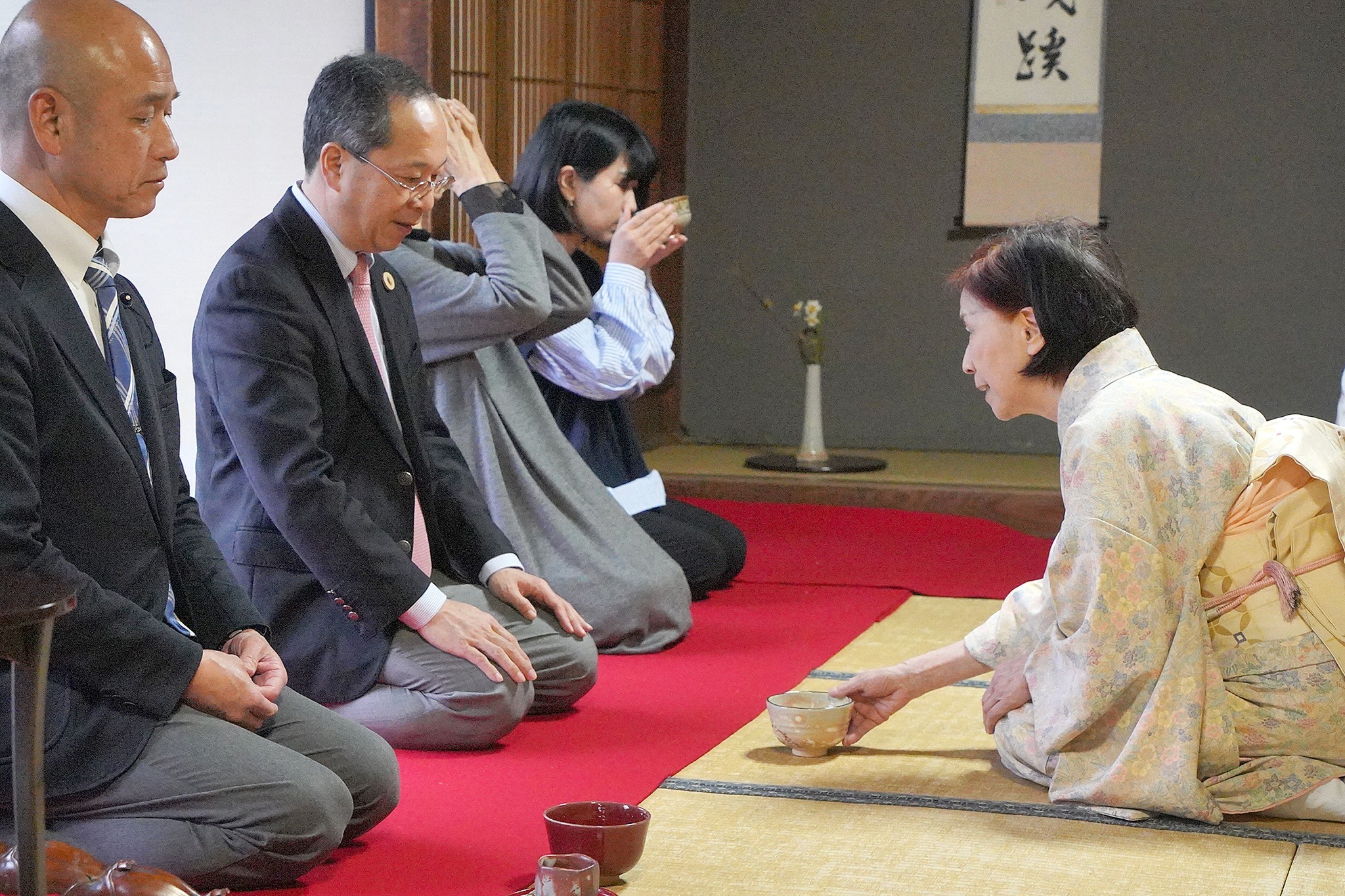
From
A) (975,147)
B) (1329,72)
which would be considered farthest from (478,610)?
(1329,72)

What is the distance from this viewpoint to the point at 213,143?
3.68 m

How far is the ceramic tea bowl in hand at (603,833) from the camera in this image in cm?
192

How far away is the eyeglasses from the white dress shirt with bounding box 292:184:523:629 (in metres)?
0.12

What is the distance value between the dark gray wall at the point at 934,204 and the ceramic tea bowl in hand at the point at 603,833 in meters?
4.78

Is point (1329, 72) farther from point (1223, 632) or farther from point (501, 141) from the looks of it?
point (1223, 632)

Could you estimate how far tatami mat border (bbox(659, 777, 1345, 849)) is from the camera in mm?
2162

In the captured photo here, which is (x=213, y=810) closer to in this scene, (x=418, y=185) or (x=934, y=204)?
(x=418, y=185)

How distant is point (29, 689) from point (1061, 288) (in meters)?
1.60

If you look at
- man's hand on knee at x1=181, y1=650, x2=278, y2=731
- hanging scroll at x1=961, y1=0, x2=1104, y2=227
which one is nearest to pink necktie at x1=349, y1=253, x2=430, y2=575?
man's hand on knee at x1=181, y1=650, x2=278, y2=731

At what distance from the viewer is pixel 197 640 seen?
2.00 meters

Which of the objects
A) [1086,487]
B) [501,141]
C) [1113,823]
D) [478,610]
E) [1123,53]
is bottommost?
[1113,823]

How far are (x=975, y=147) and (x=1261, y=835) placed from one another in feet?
15.2

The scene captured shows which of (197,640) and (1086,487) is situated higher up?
(1086,487)

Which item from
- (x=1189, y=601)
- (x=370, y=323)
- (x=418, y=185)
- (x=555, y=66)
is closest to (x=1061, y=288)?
(x=1189, y=601)
